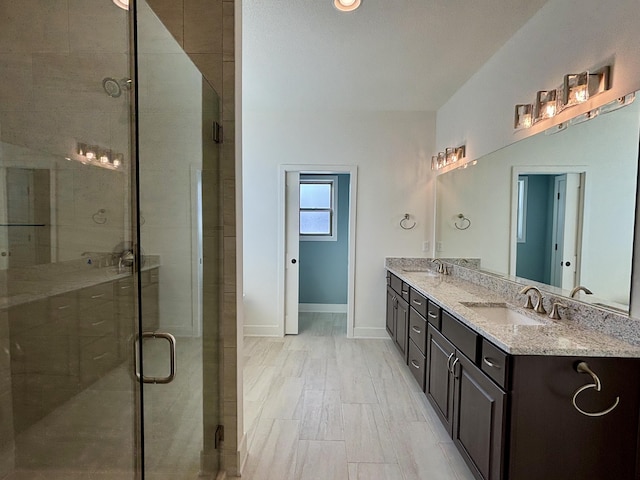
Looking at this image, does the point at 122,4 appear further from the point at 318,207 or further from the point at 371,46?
the point at 318,207

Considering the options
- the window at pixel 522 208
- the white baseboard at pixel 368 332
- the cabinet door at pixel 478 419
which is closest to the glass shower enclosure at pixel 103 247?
the cabinet door at pixel 478 419

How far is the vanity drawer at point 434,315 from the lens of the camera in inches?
93.4

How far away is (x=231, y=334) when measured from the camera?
6.15 ft

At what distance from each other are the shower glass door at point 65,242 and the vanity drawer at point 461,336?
1.64 meters

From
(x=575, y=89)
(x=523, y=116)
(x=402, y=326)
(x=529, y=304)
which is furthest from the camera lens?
(x=402, y=326)

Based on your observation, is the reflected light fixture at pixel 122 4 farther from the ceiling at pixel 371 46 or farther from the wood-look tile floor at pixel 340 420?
the wood-look tile floor at pixel 340 420

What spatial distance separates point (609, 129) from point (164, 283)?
2.25 metres

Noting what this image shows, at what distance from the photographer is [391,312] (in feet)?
12.7

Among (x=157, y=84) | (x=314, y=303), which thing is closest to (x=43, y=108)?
(x=157, y=84)

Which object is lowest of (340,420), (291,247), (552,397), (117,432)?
(340,420)

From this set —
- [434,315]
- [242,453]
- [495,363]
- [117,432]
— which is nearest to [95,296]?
[117,432]

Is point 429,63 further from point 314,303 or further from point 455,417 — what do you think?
point 314,303

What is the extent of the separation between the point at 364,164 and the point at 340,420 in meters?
2.77

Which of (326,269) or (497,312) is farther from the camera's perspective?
(326,269)
